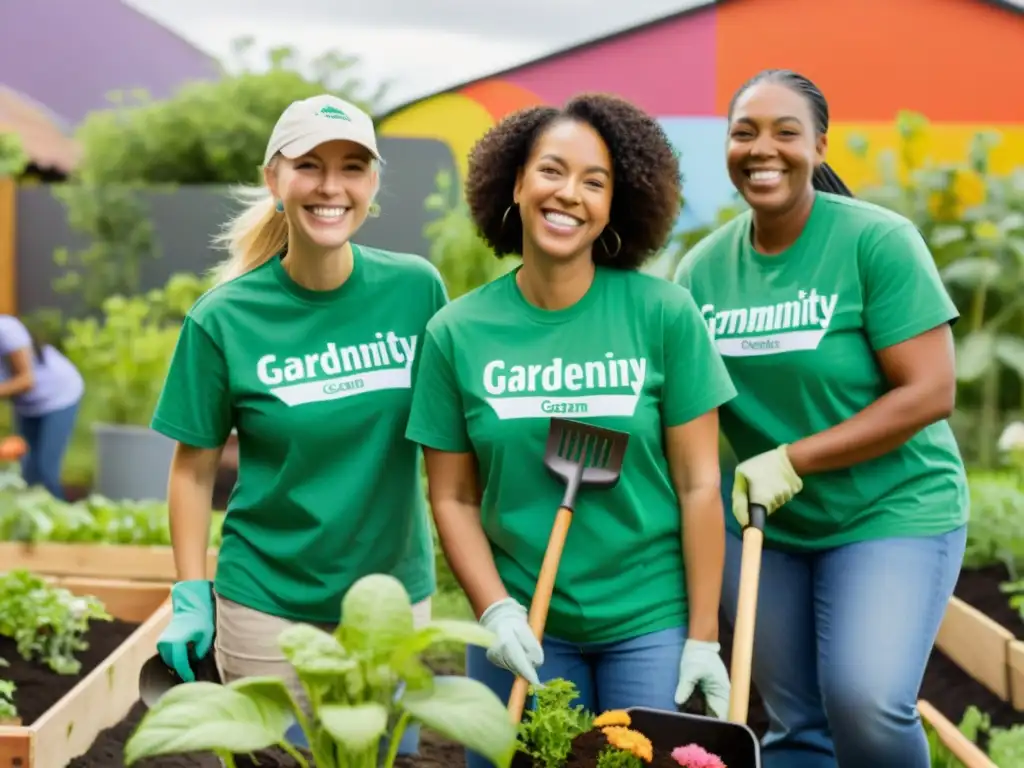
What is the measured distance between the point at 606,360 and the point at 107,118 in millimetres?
9072

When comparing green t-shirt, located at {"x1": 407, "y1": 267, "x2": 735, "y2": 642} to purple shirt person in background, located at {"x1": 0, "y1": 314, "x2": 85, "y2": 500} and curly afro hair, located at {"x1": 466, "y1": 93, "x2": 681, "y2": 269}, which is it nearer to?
curly afro hair, located at {"x1": 466, "y1": 93, "x2": 681, "y2": 269}

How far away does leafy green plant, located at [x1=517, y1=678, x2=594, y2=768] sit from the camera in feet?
5.78

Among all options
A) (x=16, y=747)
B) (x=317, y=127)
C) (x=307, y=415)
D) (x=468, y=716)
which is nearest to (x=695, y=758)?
(x=468, y=716)

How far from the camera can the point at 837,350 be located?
2.39m

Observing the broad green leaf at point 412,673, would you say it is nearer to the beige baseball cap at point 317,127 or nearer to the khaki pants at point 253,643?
the khaki pants at point 253,643

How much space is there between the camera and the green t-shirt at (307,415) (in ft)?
7.84

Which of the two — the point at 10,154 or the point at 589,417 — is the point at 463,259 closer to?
the point at 589,417

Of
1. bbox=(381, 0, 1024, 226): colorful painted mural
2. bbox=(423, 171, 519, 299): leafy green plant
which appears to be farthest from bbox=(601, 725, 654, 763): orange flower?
bbox=(381, 0, 1024, 226): colorful painted mural

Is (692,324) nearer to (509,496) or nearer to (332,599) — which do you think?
(509,496)

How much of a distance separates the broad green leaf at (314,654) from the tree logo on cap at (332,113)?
1.12 m

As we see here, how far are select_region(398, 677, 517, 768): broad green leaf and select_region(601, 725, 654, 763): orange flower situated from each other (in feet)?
0.80

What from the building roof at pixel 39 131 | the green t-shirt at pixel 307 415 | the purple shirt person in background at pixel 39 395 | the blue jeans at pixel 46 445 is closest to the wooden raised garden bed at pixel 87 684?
the green t-shirt at pixel 307 415

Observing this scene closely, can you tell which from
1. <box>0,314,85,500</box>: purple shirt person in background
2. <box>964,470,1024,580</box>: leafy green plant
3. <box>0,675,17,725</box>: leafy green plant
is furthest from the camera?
<box>0,314,85,500</box>: purple shirt person in background

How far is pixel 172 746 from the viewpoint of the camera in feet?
4.53
